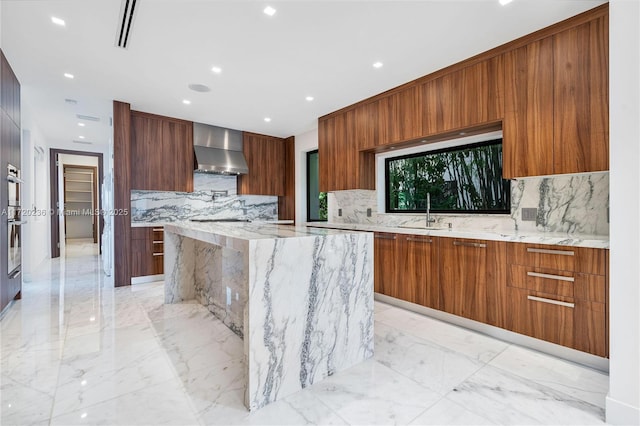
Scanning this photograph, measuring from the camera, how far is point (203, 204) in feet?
17.5

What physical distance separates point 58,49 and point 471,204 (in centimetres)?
418

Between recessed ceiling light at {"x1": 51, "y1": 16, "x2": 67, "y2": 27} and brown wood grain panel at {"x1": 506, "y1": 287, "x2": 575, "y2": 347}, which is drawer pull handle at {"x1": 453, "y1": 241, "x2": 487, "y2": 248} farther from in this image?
recessed ceiling light at {"x1": 51, "y1": 16, "x2": 67, "y2": 27}

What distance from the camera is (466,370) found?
6.59 ft

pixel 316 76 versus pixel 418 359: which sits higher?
pixel 316 76

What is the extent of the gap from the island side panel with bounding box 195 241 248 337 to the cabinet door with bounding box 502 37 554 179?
2.33m

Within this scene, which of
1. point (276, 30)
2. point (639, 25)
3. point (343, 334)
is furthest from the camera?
point (276, 30)

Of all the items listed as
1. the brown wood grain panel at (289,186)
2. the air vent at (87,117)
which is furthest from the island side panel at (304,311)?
the air vent at (87,117)

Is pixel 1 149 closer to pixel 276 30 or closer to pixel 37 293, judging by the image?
pixel 37 293

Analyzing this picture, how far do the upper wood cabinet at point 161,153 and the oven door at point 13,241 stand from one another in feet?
4.38

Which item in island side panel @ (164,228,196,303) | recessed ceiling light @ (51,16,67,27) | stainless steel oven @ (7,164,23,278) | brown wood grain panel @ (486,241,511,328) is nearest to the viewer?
recessed ceiling light @ (51,16,67,27)

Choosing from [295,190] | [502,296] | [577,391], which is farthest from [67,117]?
[577,391]

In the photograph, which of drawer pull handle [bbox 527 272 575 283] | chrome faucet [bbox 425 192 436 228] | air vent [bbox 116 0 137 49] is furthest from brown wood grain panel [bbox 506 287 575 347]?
air vent [bbox 116 0 137 49]

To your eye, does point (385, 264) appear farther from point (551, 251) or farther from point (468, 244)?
point (551, 251)

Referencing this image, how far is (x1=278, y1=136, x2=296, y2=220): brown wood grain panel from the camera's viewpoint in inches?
231
